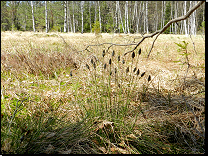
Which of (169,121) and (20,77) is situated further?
(20,77)

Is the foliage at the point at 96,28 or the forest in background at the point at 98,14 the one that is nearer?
the foliage at the point at 96,28

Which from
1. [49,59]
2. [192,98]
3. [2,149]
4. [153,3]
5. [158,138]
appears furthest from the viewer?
[153,3]

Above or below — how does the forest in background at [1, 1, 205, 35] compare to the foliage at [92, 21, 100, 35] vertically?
above

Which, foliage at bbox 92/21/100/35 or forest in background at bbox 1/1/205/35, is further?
forest in background at bbox 1/1/205/35

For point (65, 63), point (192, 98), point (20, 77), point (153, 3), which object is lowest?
point (192, 98)

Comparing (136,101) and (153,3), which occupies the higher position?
(153,3)

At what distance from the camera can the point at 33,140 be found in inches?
39.1

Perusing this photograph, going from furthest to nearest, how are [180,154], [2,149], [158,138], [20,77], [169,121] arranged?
[20,77], [169,121], [158,138], [180,154], [2,149]

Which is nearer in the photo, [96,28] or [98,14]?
[96,28]

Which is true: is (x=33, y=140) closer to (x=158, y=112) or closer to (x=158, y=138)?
(x=158, y=138)

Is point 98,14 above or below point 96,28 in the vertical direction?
above

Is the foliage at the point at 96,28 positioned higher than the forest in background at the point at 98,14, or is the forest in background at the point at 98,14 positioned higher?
the forest in background at the point at 98,14

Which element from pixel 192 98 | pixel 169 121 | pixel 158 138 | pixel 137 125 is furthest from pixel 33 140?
pixel 192 98

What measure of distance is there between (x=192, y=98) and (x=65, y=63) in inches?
89.3
